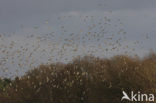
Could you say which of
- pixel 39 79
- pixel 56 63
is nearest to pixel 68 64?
pixel 56 63

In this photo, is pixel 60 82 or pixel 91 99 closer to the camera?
pixel 91 99

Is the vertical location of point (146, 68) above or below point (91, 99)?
above

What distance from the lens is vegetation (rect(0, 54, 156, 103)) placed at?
30.3 ft

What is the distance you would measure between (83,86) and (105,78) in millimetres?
785

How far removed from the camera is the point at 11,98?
1017cm

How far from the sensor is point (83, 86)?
10.0m

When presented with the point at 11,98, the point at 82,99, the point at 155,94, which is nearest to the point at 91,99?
the point at 82,99

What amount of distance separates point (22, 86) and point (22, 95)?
65cm

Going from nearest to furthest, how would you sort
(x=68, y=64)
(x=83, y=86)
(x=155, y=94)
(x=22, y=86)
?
(x=155, y=94), (x=83, y=86), (x=22, y=86), (x=68, y=64)

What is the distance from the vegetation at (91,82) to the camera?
30.3ft

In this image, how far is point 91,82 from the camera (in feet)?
32.2

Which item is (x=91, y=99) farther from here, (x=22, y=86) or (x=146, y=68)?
(x=22, y=86)

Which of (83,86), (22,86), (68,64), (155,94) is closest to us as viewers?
(155,94)

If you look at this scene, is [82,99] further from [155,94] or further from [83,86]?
[155,94]
